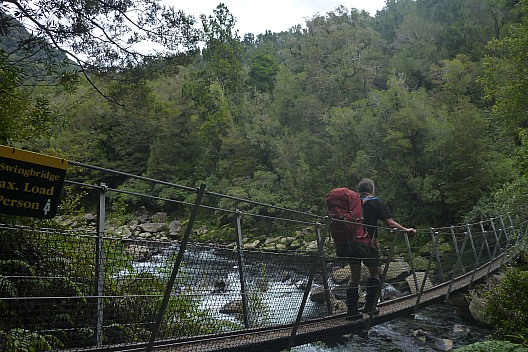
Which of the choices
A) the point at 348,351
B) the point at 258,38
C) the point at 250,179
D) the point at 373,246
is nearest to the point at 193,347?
the point at 373,246

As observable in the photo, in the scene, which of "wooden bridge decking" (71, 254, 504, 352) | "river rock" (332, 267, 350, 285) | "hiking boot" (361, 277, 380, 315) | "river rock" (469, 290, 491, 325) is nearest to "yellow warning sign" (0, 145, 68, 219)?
"wooden bridge decking" (71, 254, 504, 352)

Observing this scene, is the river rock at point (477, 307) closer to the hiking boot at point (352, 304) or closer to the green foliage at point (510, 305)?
the green foliage at point (510, 305)

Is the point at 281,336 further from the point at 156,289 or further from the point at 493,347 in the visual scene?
the point at 493,347

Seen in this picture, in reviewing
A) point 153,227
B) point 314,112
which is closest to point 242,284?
point 153,227

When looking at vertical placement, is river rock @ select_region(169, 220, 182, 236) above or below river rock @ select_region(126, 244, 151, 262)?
above

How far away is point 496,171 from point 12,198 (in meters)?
17.7

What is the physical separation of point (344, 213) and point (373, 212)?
Result: 0.46m

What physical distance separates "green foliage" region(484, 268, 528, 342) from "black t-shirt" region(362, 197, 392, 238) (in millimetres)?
2448

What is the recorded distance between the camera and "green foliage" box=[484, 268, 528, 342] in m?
5.43

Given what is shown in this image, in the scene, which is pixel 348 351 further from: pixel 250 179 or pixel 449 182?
pixel 250 179

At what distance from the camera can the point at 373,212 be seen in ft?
14.3

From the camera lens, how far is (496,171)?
1650 centimetres

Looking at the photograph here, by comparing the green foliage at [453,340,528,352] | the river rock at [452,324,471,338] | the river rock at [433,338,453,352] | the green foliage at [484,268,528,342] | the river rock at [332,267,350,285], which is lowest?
the river rock at [433,338,453,352]

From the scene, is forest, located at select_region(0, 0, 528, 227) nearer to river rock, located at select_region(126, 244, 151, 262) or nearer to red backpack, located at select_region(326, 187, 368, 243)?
river rock, located at select_region(126, 244, 151, 262)
